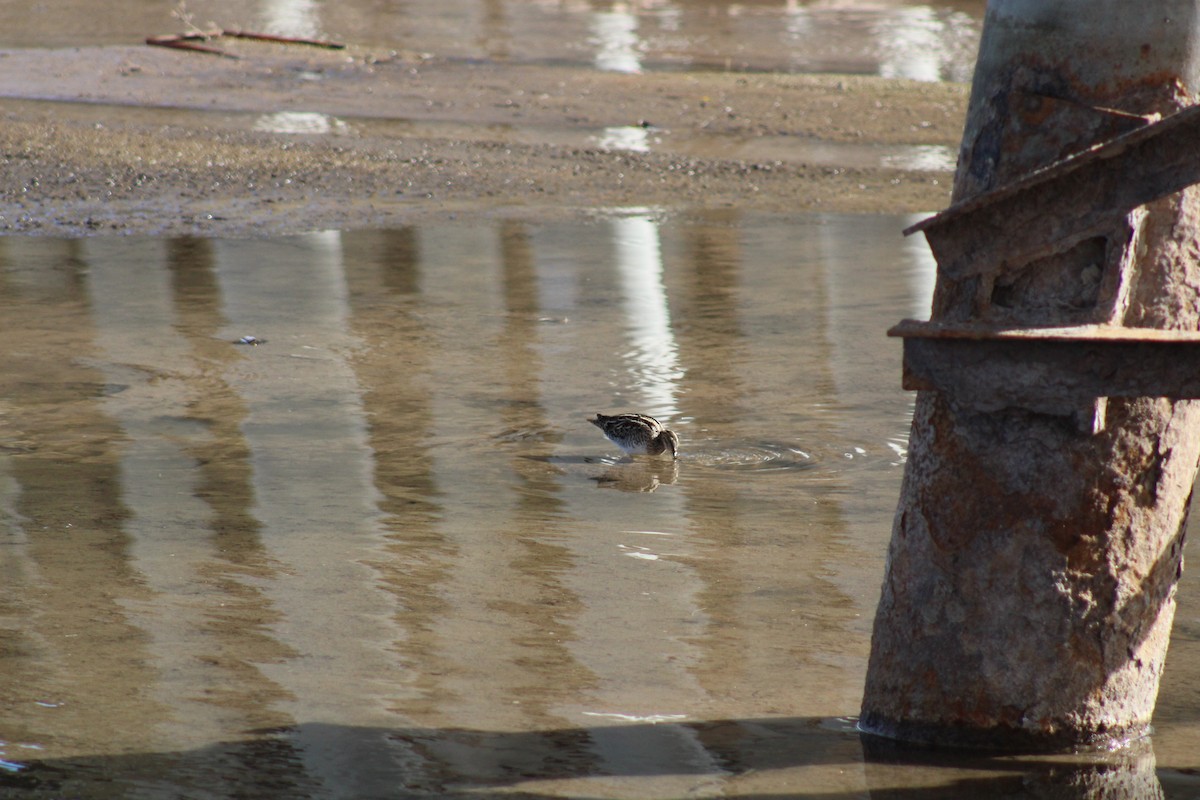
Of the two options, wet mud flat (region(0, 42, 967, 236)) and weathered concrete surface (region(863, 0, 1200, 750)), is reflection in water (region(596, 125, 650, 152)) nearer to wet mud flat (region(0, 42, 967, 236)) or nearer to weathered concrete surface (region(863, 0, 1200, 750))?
wet mud flat (region(0, 42, 967, 236))

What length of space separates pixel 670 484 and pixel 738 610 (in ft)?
4.61

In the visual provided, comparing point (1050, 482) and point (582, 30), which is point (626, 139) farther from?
point (1050, 482)

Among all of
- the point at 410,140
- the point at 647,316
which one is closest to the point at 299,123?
the point at 410,140

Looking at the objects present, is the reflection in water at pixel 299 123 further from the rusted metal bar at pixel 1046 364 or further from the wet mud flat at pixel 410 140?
the rusted metal bar at pixel 1046 364

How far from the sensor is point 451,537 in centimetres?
550

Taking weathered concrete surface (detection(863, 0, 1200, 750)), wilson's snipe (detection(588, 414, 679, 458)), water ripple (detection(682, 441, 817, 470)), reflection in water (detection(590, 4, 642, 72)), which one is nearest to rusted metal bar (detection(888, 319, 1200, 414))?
weathered concrete surface (detection(863, 0, 1200, 750))

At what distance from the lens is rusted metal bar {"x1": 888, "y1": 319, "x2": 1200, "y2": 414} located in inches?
129

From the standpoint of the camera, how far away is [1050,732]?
12.3 ft

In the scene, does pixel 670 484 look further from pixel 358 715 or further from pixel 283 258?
pixel 283 258

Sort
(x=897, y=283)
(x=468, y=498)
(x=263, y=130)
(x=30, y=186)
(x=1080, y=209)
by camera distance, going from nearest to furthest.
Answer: (x=1080, y=209) → (x=468, y=498) → (x=897, y=283) → (x=30, y=186) → (x=263, y=130)

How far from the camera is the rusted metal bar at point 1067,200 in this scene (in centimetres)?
328

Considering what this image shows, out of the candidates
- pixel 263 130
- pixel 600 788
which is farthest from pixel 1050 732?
pixel 263 130

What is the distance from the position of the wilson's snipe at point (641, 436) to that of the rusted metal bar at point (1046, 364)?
2.90 m

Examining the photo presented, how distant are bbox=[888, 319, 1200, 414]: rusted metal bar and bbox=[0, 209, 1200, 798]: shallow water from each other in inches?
34.5
